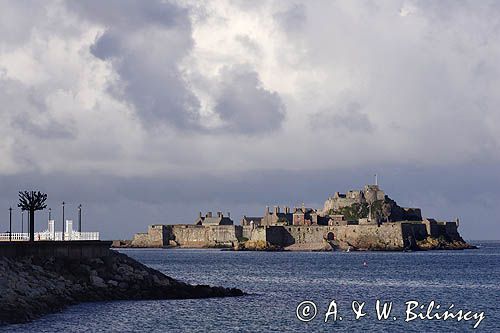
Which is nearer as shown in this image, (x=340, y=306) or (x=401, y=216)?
(x=340, y=306)

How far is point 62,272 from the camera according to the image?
56.8 meters

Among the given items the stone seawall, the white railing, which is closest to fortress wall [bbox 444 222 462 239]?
the white railing

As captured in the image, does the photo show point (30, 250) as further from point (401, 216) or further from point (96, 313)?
point (401, 216)

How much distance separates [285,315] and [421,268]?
58789mm

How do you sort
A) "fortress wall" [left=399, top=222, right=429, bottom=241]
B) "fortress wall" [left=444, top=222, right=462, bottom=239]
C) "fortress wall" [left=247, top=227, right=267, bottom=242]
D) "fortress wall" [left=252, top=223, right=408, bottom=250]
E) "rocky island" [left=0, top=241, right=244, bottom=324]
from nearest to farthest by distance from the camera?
"rocky island" [left=0, top=241, right=244, bottom=324] < "fortress wall" [left=399, top=222, right=429, bottom=241] < "fortress wall" [left=252, top=223, right=408, bottom=250] < "fortress wall" [left=444, top=222, right=462, bottom=239] < "fortress wall" [left=247, top=227, right=267, bottom=242]

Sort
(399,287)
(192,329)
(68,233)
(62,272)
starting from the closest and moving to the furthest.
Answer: (192,329), (62,272), (68,233), (399,287)

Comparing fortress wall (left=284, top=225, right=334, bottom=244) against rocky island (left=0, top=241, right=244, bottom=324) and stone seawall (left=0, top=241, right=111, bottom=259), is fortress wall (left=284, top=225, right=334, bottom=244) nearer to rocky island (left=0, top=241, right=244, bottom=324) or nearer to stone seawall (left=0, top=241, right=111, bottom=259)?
rocky island (left=0, top=241, right=244, bottom=324)

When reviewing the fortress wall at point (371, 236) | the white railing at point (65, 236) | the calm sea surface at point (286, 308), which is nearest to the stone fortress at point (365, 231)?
the fortress wall at point (371, 236)

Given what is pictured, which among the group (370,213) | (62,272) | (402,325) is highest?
(370,213)

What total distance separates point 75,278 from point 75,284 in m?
1.10

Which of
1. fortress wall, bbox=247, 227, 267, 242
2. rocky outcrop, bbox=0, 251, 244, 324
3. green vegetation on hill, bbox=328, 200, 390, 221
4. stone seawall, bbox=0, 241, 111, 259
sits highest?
green vegetation on hill, bbox=328, 200, 390, 221

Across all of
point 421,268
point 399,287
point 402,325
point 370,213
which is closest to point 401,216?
point 370,213

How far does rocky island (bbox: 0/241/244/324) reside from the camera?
165ft

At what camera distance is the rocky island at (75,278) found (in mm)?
50438
